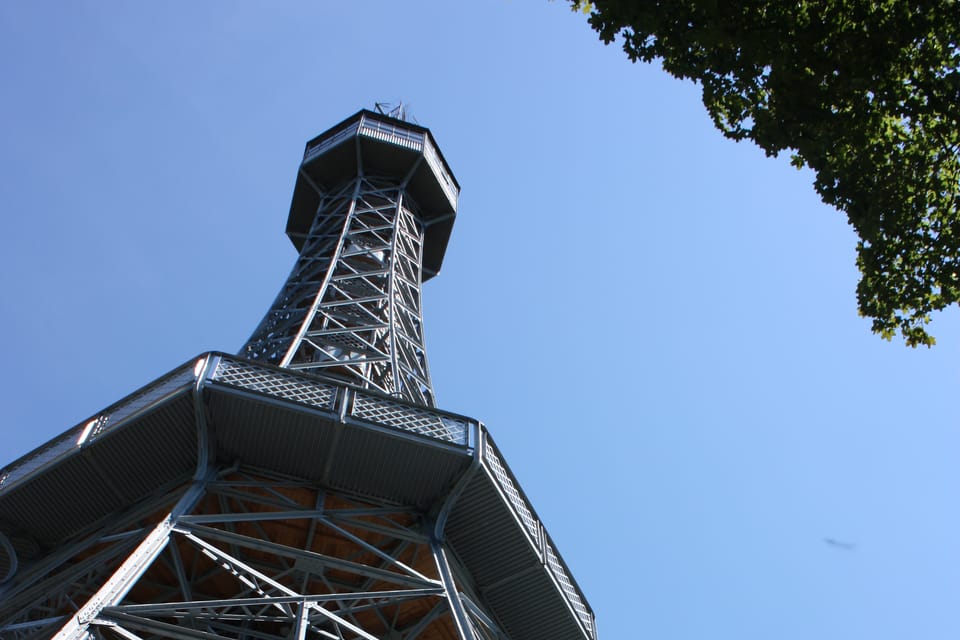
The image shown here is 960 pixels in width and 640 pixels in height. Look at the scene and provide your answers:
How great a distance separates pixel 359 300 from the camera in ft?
→ 85.8

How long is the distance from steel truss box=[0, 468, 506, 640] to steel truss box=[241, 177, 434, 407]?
12.9ft

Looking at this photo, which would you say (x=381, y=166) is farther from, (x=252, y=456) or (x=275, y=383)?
(x=252, y=456)

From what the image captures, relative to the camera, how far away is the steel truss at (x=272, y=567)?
1458 cm

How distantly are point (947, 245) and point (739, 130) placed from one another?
2566 millimetres

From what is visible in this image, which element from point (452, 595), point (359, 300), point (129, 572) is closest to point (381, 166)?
point (359, 300)

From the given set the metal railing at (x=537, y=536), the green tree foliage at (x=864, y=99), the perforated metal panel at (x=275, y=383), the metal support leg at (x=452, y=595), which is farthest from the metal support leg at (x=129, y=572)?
the green tree foliage at (x=864, y=99)

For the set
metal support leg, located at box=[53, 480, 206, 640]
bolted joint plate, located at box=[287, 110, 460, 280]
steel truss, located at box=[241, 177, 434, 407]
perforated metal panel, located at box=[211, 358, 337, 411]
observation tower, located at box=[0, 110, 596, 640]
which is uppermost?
bolted joint plate, located at box=[287, 110, 460, 280]

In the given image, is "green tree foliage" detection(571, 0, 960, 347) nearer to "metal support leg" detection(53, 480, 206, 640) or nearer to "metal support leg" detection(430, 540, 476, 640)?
"metal support leg" detection(430, 540, 476, 640)

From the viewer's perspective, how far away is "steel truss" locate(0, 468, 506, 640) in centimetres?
1458

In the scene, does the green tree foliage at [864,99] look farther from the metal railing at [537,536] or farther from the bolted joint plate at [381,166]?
the bolted joint plate at [381,166]

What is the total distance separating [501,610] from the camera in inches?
698

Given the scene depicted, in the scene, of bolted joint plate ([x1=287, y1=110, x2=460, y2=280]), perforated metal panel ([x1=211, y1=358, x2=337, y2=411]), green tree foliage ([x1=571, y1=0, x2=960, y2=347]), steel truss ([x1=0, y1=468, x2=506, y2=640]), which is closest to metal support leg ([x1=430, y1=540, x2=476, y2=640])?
steel truss ([x1=0, y1=468, x2=506, y2=640])

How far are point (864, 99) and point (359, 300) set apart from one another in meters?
17.7

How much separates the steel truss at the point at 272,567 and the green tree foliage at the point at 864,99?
8012mm
